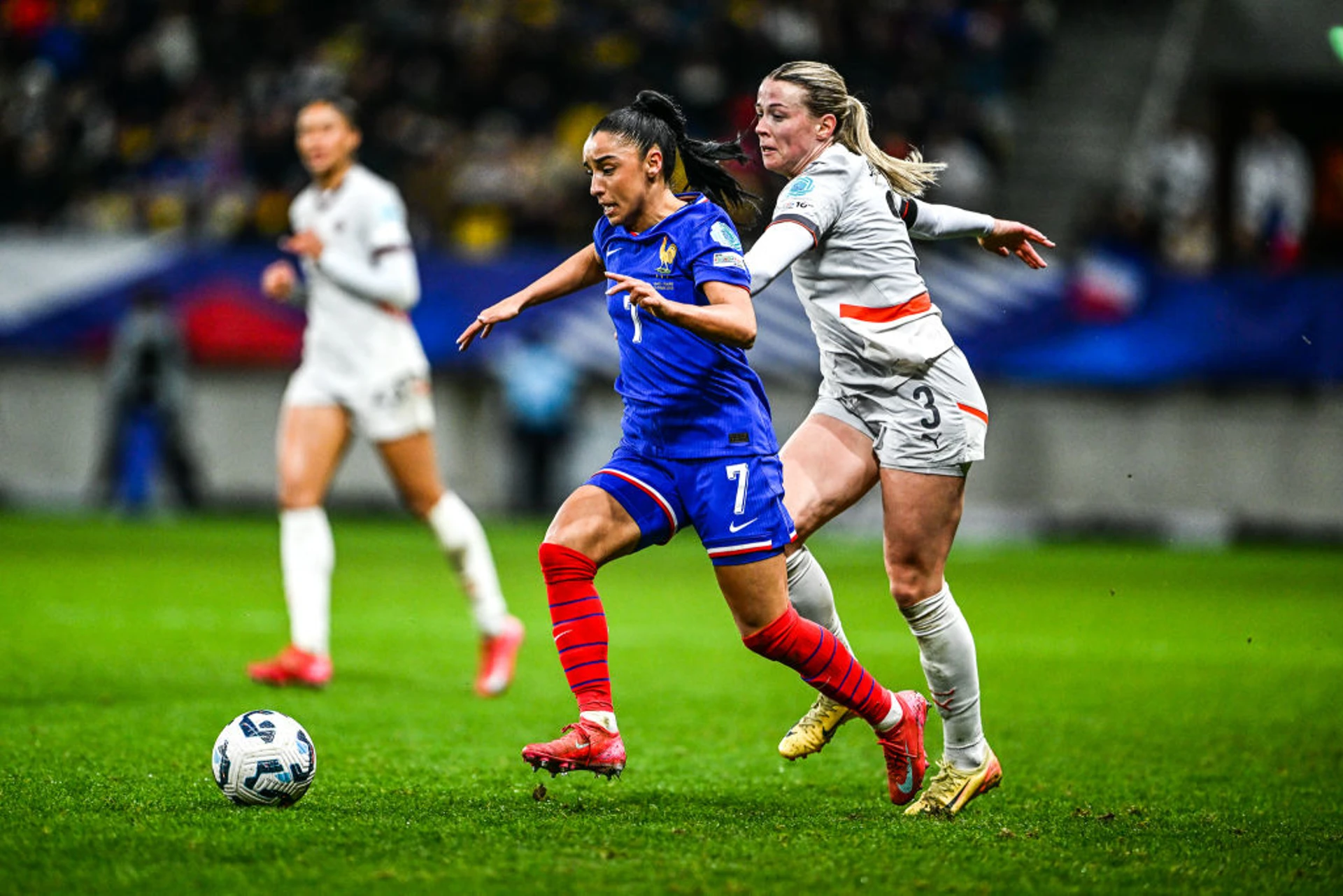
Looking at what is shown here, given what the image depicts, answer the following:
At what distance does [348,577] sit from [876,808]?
8.77 m

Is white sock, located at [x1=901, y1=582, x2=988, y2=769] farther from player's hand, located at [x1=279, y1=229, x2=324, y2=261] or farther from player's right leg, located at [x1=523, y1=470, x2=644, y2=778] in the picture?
player's hand, located at [x1=279, y1=229, x2=324, y2=261]

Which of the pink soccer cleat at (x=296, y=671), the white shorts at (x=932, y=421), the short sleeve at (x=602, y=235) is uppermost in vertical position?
the short sleeve at (x=602, y=235)

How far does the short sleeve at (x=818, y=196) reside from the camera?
5488mm

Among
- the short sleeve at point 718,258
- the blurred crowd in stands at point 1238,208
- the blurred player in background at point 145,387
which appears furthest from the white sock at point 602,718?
the blurred crowd in stands at point 1238,208

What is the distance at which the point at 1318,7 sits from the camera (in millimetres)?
21172

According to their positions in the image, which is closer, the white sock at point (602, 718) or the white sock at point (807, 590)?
the white sock at point (602, 718)

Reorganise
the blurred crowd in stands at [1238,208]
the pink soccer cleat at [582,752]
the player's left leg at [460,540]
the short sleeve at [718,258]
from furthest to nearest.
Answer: the blurred crowd in stands at [1238,208]
the player's left leg at [460,540]
the short sleeve at [718,258]
the pink soccer cleat at [582,752]

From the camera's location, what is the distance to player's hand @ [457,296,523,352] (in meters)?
5.66

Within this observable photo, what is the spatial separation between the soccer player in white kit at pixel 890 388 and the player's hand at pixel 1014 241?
366 millimetres

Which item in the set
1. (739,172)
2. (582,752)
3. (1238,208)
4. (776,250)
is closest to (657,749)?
(582,752)

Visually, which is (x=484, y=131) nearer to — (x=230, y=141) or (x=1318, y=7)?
(x=230, y=141)

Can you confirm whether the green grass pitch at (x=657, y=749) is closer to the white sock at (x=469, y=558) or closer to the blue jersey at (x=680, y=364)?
the white sock at (x=469, y=558)

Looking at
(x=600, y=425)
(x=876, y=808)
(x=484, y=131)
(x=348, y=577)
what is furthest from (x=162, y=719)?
(x=484, y=131)

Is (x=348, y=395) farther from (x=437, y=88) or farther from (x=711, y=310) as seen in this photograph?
(x=437, y=88)
